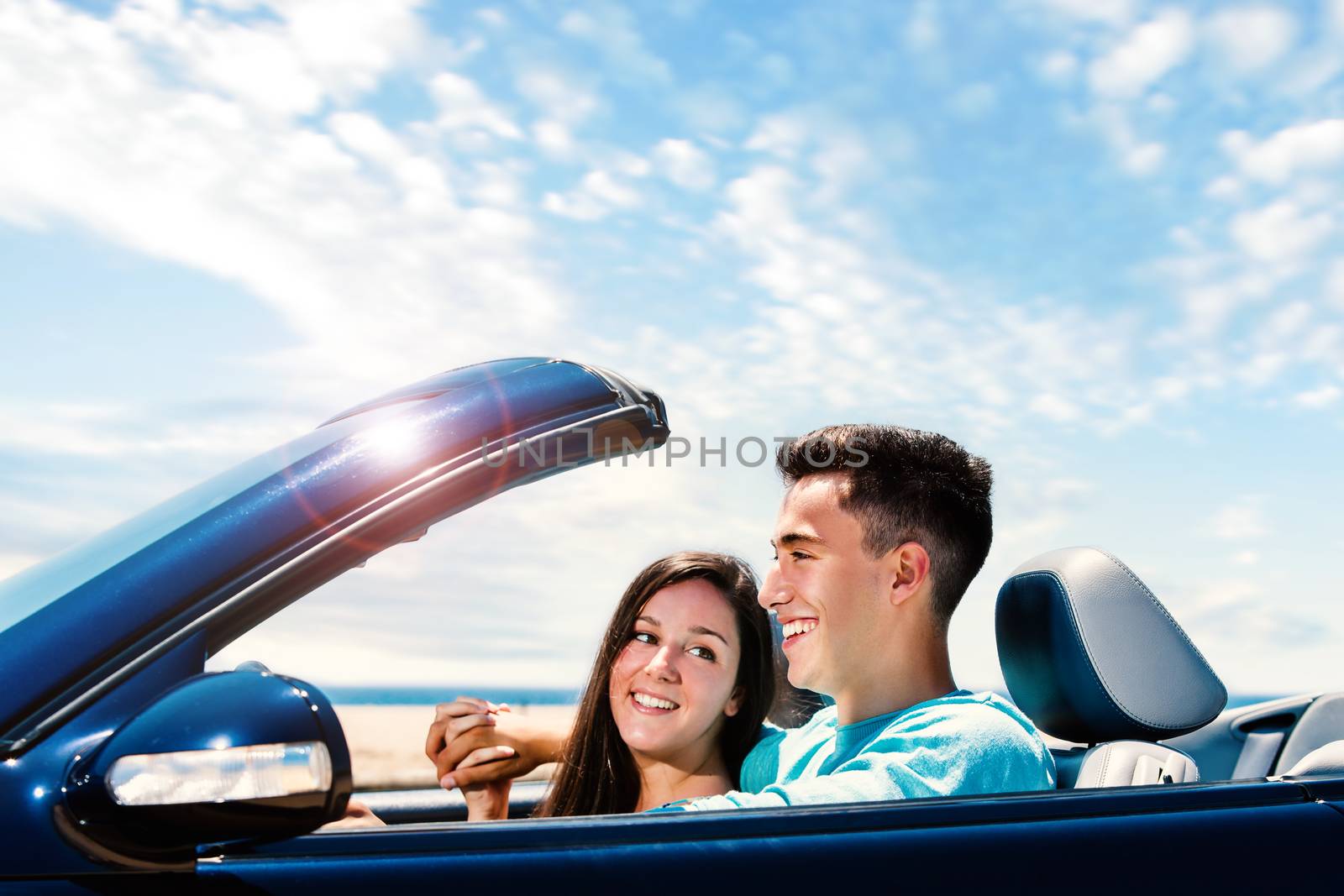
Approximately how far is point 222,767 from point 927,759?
→ 45.8 inches

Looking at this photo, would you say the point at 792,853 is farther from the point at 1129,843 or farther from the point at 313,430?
the point at 313,430

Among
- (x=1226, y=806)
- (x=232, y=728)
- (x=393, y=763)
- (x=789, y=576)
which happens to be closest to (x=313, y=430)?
(x=232, y=728)

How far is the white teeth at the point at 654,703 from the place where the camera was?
2.69 meters

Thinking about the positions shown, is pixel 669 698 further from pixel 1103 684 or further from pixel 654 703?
pixel 1103 684

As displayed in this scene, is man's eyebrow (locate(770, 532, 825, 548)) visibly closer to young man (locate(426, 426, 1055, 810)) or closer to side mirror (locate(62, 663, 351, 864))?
young man (locate(426, 426, 1055, 810))

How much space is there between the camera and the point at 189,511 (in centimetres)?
133

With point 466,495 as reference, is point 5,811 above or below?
below

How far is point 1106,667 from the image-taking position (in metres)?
2.22

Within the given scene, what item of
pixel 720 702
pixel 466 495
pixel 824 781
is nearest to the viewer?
pixel 466 495

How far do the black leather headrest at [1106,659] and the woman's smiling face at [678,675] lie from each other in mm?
738

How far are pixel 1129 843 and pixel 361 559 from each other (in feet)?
3.39

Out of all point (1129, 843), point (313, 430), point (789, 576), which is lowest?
point (1129, 843)

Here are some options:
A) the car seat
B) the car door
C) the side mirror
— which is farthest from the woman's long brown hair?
the side mirror

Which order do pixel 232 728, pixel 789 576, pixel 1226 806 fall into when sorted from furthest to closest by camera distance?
1. pixel 789 576
2. pixel 1226 806
3. pixel 232 728
